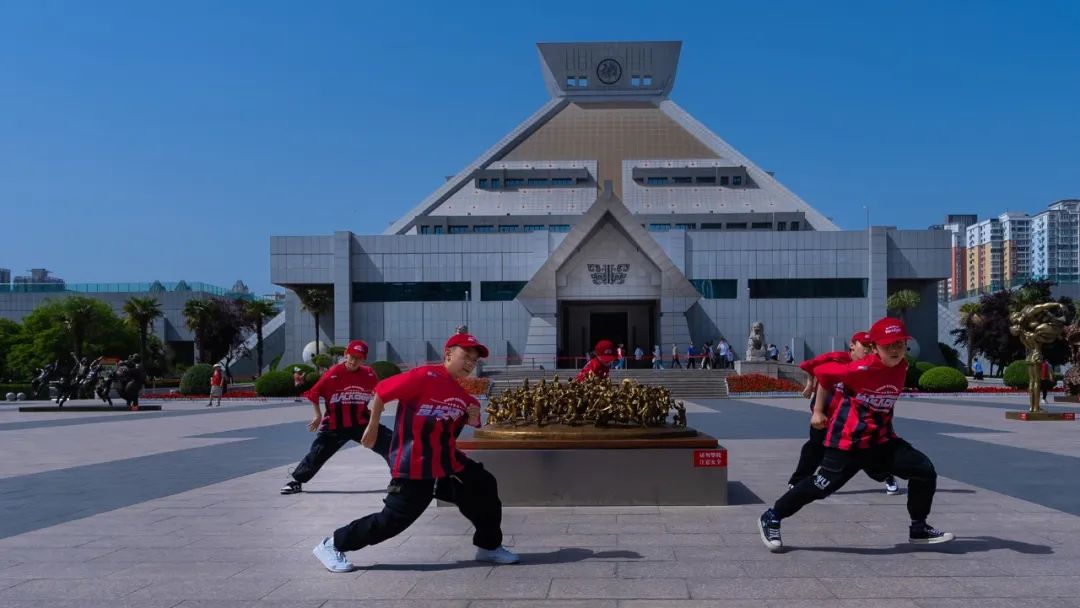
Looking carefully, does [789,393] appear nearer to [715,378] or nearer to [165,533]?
[715,378]

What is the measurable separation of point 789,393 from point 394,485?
120 ft

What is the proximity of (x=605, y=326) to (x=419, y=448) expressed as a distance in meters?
54.6

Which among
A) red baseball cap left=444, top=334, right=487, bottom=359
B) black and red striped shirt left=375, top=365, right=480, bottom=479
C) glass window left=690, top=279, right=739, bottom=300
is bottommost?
black and red striped shirt left=375, top=365, right=480, bottom=479

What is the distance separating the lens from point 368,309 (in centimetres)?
5725

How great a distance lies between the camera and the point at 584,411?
9820 millimetres

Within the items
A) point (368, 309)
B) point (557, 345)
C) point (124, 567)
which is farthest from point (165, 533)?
point (368, 309)

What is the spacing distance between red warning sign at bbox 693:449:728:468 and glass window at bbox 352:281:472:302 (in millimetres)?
47560

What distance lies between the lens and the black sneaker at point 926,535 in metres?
7.52

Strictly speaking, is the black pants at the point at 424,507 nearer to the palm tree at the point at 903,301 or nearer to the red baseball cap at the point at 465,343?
the red baseball cap at the point at 465,343

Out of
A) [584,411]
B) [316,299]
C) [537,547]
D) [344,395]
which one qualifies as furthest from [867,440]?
[316,299]

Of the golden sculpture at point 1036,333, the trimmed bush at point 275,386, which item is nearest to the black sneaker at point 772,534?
the golden sculpture at point 1036,333

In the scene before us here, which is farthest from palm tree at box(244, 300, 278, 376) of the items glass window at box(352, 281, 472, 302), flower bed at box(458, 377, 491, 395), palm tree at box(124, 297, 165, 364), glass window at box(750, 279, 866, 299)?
glass window at box(750, 279, 866, 299)

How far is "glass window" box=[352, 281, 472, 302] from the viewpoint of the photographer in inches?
2237

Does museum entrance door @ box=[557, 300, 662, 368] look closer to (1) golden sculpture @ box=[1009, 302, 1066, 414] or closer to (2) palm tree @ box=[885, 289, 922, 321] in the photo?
(2) palm tree @ box=[885, 289, 922, 321]
